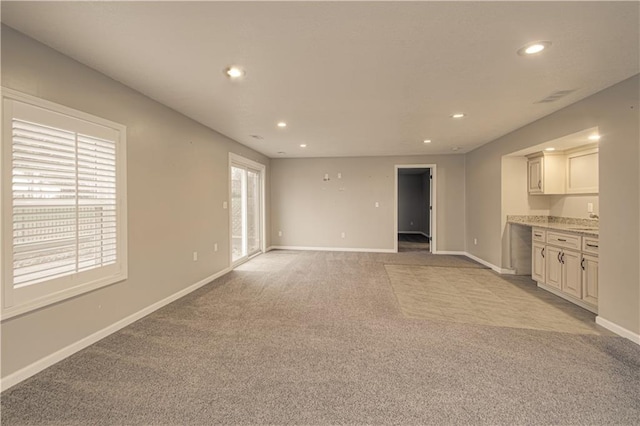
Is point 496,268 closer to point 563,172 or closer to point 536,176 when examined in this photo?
point 536,176

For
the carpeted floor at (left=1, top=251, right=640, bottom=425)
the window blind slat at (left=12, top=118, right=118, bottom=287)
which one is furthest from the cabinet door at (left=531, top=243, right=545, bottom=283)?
the window blind slat at (left=12, top=118, right=118, bottom=287)

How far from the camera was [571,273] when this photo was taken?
131 inches

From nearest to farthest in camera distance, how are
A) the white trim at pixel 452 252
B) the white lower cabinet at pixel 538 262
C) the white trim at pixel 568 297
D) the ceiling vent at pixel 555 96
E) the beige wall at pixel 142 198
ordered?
the beige wall at pixel 142 198 < the ceiling vent at pixel 555 96 < the white trim at pixel 568 297 < the white lower cabinet at pixel 538 262 < the white trim at pixel 452 252

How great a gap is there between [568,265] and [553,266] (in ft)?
0.92

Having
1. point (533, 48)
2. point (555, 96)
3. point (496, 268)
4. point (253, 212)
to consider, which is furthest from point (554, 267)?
point (253, 212)

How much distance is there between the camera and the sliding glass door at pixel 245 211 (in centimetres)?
531

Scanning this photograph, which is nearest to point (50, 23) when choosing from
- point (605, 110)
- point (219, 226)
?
point (219, 226)

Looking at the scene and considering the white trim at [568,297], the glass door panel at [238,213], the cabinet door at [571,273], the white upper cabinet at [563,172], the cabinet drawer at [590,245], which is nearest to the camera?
the cabinet drawer at [590,245]

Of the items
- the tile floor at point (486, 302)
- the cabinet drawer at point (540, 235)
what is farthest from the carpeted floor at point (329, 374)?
the cabinet drawer at point (540, 235)

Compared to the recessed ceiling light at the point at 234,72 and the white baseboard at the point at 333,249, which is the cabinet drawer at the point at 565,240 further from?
the recessed ceiling light at the point at 234,72

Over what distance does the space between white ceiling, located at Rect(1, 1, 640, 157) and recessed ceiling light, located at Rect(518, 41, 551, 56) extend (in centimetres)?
6

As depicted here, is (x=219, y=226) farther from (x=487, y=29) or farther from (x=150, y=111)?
(x=487, y=29)

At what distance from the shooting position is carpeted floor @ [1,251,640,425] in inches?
63.1

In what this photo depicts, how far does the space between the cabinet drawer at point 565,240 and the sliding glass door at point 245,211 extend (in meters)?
4.99
